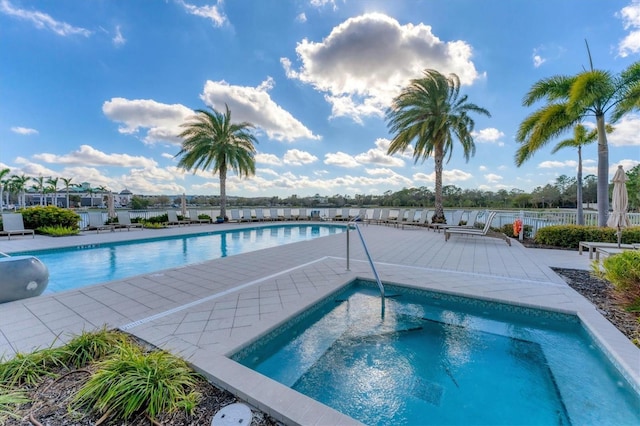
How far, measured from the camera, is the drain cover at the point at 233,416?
1681 millimetres

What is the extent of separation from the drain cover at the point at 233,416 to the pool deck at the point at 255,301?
9 cm

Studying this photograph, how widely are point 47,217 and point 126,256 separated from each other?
235 inches

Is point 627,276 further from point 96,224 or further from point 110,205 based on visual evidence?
point 110,205

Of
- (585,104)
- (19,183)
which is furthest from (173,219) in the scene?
(19,183)

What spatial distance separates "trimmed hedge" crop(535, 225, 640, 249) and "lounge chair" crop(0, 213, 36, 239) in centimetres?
1690

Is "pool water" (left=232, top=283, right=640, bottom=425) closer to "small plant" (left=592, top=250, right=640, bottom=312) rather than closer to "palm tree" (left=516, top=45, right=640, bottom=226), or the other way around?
"small plant" (left=592, top=250, right=640, bottom=312)

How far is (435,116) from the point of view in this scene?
12203 mm

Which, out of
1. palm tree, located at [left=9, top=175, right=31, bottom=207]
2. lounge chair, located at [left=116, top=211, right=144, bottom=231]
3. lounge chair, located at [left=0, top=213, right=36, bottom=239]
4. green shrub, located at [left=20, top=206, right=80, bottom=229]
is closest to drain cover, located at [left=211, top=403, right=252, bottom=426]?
lounge chair, located at [left=0, top=213, right=36, bottom=239]

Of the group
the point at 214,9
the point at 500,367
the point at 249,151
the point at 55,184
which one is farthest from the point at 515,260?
the point at 55,184

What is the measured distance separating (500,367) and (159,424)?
3035 millimetres

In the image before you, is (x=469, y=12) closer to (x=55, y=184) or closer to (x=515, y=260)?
(x=515, y=260)

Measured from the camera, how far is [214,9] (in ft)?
28.0

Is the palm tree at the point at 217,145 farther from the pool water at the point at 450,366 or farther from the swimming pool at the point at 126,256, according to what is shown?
the pool water at the point at 450,366

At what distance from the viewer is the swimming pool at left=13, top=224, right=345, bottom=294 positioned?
565 centimetres
